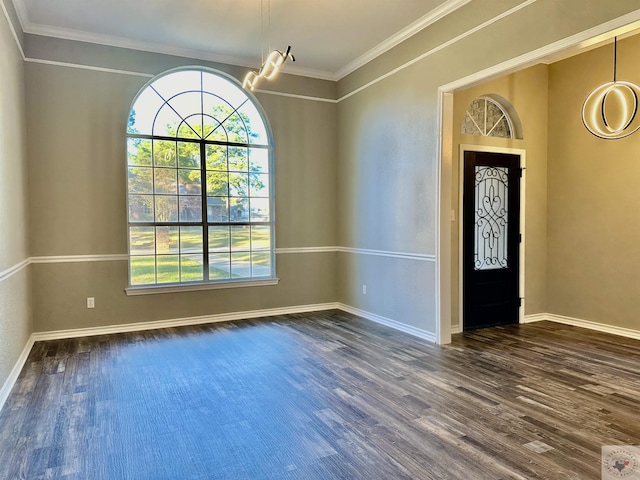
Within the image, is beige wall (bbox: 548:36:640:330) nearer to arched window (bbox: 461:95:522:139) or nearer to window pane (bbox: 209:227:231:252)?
arched window (bbox: 461:95:522:139)

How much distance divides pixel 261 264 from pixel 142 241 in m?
1.50

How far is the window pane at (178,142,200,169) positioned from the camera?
5062 millimetres

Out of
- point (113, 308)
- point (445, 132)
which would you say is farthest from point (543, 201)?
point (113, 308)

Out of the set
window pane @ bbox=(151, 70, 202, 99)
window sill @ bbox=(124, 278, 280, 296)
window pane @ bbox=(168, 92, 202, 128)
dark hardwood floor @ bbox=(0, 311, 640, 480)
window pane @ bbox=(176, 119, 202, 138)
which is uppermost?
window pane @ bbox=(151, 70, 202, 99)

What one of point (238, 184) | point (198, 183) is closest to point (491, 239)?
point (238, 184)

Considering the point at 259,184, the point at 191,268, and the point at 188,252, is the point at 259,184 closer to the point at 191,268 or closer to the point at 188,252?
the point at 188,252

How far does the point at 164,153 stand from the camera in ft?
16.4

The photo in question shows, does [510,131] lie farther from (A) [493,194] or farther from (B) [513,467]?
(B) [513,467]

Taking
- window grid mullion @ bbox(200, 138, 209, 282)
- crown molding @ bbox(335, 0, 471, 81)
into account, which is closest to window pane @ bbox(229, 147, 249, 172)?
window grid mullion @ bbox(200, 138, 209, 282)

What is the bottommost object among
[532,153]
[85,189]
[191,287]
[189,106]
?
[191,287]

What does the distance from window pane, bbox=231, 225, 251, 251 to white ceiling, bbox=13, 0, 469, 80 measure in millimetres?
2106

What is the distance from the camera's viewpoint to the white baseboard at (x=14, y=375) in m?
2.86

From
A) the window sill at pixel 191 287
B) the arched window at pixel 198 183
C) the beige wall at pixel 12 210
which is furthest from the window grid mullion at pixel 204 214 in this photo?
the beige wall at pixel 12 210

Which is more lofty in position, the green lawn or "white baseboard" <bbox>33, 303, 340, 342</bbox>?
the green lawn
